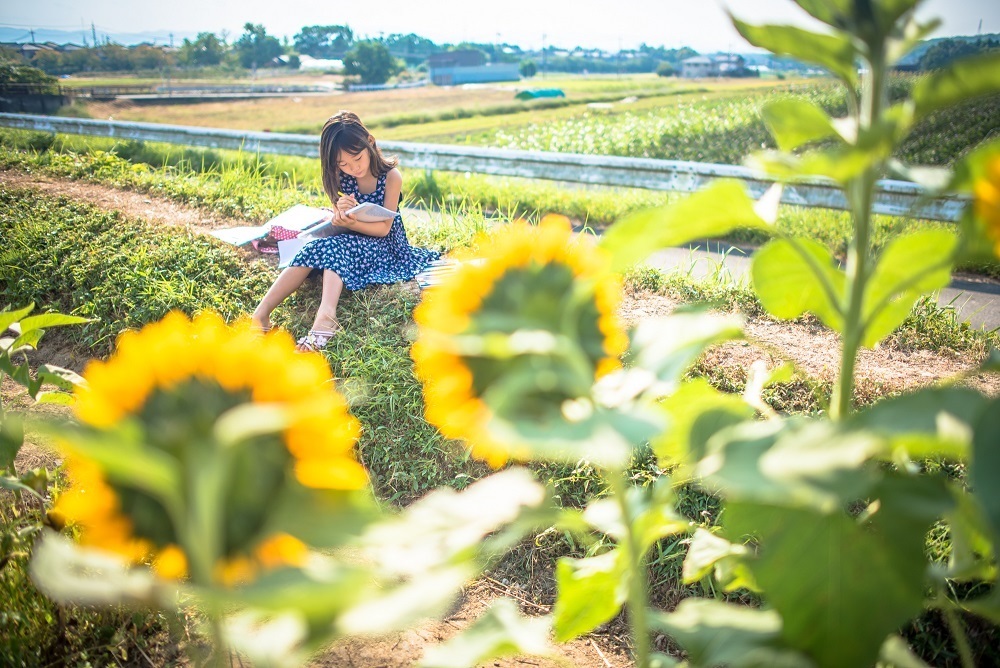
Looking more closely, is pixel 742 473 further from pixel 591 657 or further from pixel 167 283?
pixel 167 283

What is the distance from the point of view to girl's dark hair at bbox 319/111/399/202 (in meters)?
4.21

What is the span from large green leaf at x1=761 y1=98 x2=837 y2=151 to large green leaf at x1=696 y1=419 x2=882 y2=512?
0.39 m

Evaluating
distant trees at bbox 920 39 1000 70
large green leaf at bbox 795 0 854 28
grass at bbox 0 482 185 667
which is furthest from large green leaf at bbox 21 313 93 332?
distant trees at bbox 920 39 1000 70

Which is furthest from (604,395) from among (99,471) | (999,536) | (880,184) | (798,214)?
(798,214)

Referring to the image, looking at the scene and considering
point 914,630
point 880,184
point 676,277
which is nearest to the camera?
point 914,630

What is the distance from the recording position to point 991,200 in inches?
26.0

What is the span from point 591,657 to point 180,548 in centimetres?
174

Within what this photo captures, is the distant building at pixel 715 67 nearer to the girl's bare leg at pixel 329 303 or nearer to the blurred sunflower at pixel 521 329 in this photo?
the girl's bare leg at pixel 329 303

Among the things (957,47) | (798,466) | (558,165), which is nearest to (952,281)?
(558,165)

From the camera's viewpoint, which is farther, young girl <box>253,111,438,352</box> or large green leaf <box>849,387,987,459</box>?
young girl <box>253,111,438,352</box>

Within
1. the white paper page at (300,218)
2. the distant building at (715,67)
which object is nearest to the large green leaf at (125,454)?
the white paper page at (300,218)

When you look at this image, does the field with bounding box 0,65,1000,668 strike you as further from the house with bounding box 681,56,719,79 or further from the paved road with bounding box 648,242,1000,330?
the house with bounding box 681,56,719,79

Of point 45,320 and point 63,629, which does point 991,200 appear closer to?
point 45,320

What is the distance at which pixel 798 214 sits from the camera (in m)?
6.55
